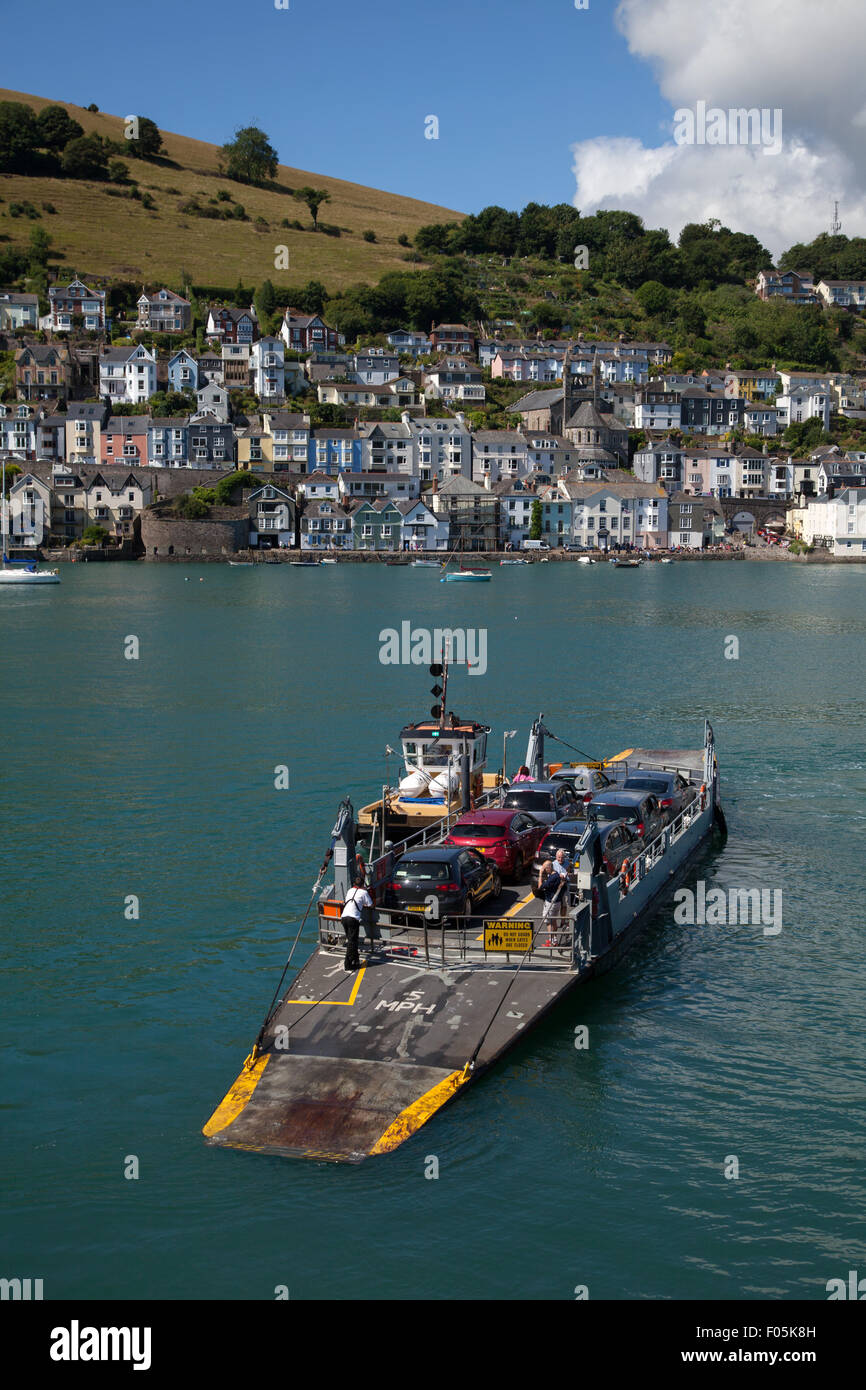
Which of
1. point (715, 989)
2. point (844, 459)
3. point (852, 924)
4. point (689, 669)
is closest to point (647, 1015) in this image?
point (715, 989)

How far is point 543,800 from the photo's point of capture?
26688 mm

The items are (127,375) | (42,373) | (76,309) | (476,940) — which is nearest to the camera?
(476,940)

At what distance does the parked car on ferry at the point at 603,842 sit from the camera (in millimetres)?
22781

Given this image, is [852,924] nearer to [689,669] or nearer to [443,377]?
[689,669]

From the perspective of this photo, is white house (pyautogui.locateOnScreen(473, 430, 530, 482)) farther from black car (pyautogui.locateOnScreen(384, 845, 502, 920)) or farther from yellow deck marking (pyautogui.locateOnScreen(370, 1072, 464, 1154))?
yellow deck marking (pyautogui.locateOnScreen(370, 1072, 464, 1154))

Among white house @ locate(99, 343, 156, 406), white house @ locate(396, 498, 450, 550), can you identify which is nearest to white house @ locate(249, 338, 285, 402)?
white house @ locate(99, 343, 156, 406)

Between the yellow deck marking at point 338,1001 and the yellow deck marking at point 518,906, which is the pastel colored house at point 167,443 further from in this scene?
the yellow deck marking at point 338,1001

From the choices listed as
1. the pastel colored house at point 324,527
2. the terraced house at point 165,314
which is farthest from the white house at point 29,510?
the terraced house at point 165,314

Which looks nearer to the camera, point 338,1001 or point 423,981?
point 338,1001

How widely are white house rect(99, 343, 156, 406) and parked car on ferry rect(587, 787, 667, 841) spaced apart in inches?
6103

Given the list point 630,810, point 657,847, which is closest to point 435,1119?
point 657,847

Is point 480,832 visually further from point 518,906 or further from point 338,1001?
point 338,1001

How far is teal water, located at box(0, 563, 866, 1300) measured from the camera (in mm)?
13453

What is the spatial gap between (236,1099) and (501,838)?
8930mm
